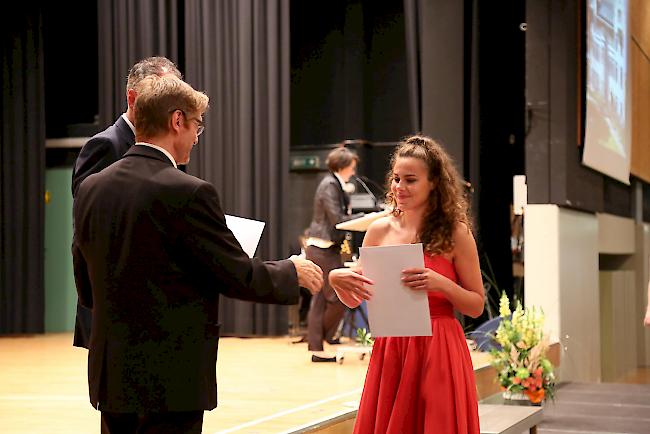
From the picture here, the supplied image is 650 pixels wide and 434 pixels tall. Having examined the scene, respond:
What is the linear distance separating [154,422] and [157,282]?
310 millimetres

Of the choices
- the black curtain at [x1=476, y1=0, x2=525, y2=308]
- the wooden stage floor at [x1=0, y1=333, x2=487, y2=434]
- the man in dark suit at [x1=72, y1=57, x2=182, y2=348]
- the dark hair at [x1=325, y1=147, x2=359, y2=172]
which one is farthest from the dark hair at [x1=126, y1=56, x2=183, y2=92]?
the black curtain at [x1=476, y1=0, x2=525, y2=308]

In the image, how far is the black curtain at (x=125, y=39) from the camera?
8797 mm

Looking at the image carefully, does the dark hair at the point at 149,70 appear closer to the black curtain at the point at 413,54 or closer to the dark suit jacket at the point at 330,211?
the dark suit jacket at the point at 330,211

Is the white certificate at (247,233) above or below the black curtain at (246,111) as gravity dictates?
below

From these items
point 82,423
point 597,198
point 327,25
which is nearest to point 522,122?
point 597,198

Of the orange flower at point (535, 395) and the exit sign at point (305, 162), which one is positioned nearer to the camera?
the orange flower at point (535, 395)

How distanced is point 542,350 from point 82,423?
8.34ft

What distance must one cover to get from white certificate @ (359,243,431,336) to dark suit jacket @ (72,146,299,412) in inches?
27.2

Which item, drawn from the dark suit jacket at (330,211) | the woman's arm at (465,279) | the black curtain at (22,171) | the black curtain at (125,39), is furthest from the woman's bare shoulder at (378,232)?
the black curtain at (22,171)

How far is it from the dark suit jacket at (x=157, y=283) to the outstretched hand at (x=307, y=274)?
0.55 ft

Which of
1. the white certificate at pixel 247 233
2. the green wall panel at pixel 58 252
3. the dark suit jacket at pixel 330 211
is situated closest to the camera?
the white certificate at pixel 247 233

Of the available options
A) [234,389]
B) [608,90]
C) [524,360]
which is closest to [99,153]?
[234,389]

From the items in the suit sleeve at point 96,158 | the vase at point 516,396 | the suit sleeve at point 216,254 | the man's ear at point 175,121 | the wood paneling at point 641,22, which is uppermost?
the wood paneling at point 641,22

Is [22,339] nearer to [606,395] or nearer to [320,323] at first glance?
[320,323]
